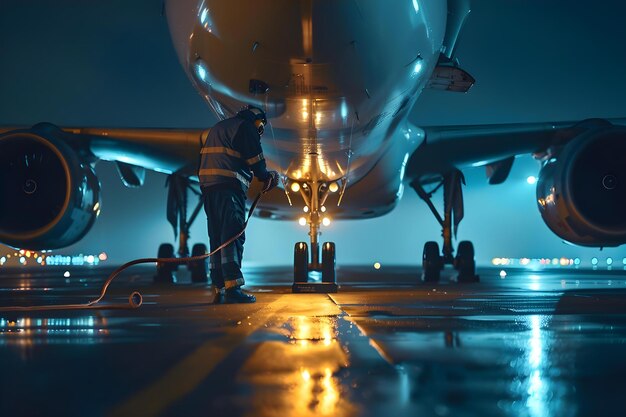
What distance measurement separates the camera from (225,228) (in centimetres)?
558

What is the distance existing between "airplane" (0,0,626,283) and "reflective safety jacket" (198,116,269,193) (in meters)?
0.30

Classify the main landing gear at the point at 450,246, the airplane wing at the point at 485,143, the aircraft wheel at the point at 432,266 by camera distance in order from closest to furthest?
the airplane wing at the point at 485,143, the main landing gear at the point at 450,246, the aircraft wheel at the point at 432,266

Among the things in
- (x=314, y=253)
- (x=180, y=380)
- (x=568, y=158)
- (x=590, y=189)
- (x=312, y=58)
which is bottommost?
(x=180, y=380)

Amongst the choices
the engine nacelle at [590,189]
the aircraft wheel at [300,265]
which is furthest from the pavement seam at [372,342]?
the engine nacelle at [590,189]

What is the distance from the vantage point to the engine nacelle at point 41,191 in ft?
26.1

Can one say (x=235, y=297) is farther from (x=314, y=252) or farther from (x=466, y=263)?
(x=466, y=263)

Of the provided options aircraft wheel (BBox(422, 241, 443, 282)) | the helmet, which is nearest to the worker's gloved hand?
the helmet

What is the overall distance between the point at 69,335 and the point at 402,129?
6.35m

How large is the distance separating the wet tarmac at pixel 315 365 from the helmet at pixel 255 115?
2222 mm

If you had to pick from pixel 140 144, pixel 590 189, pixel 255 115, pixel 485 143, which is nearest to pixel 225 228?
pixel 255 115

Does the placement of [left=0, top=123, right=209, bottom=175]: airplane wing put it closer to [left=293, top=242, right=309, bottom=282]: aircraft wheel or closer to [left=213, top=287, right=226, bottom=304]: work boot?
[left=293, top=242, right=309, bottom=282]: aircraft wheel

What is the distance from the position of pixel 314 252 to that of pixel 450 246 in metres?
3.80

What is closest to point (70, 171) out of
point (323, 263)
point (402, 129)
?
point (323, 263)

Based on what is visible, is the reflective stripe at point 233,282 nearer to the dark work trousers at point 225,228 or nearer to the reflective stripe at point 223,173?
the dark work trousers at point 225,228
